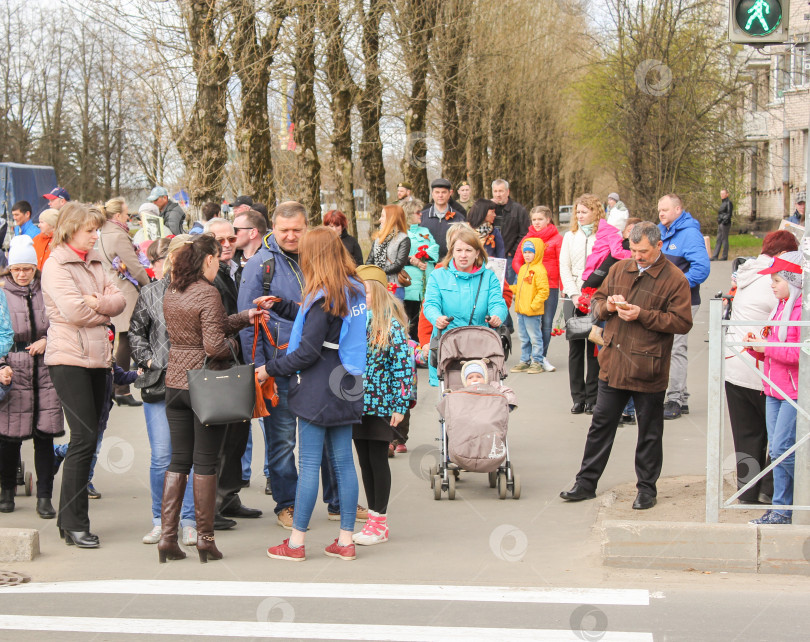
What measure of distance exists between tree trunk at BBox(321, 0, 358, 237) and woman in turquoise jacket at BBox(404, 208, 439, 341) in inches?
305

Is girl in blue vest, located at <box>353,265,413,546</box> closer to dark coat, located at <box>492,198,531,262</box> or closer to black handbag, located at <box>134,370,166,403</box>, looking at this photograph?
black handbag, located at <box>134,370,166,403</box>

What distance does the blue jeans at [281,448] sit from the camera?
6.77 meters

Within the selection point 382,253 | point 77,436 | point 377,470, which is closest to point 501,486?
point 377,470

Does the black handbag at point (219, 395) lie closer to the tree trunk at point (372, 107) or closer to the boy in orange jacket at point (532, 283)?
the boy in orange jacket at point (532, 283)

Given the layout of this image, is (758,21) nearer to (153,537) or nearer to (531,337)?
(153,537)

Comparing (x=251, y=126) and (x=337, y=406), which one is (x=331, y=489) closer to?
(x=337, y=406)

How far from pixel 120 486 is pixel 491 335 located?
318 centimetres

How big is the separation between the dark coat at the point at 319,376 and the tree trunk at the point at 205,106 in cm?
888

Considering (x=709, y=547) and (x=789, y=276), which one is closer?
(x=709, y=547)

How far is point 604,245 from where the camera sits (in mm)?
9797

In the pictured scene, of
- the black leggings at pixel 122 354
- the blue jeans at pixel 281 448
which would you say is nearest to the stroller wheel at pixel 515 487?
the blue jeans at pixel 281 448

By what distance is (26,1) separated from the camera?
53.5 m

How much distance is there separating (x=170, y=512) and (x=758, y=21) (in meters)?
4.79

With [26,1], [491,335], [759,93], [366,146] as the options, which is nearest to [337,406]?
[491,335]
